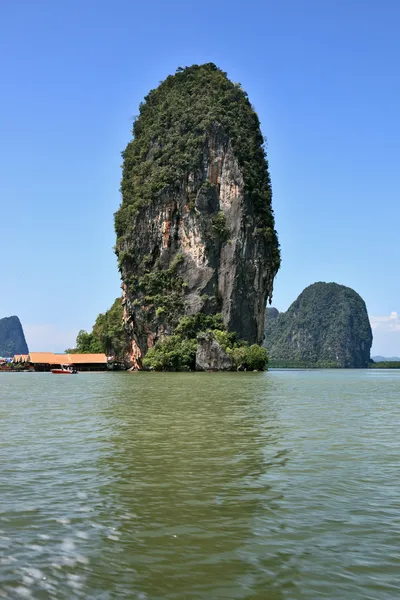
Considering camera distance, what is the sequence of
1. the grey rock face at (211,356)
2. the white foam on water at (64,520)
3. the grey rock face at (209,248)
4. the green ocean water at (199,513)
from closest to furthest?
the green ocean water at (199,513)
the white foam on water at (64,520)
the grey rock face at (211,356)
the grey rock face at (209,248)

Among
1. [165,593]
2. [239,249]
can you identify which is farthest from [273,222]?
[165,593]

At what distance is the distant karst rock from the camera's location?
180500 millimetres

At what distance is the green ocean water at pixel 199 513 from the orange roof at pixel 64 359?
224 ft

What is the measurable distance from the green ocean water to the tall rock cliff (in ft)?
186

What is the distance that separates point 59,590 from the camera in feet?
16.6

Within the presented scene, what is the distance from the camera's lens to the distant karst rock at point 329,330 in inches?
7106

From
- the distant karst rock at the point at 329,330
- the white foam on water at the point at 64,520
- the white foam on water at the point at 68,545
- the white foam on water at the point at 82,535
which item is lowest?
the white foam on water at the point at 68,545

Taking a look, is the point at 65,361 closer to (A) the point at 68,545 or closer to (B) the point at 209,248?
(B) the point at 209,248

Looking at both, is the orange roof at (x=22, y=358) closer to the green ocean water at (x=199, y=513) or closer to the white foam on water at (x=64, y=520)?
the green ocean water at (x=199, y=513)

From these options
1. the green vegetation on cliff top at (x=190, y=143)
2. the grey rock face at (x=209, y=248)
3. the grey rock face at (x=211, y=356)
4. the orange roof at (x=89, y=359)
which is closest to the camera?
the grey rock face at (x=211, y=356)

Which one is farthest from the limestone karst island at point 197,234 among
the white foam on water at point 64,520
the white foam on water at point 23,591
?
the white foam on water at point 23,591

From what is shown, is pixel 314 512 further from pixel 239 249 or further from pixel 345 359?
pixel 345 359

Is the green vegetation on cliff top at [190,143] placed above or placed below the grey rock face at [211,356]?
above

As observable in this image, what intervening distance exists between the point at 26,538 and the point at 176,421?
10.6 m
